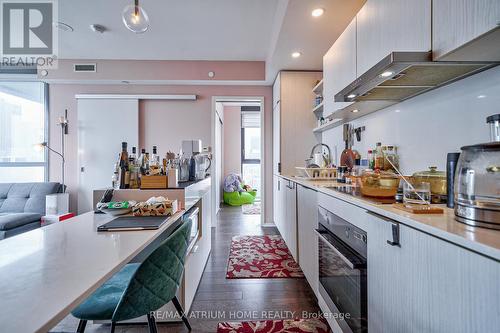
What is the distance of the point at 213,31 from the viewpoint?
9.89 feet

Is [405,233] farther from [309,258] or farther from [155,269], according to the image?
[309,258]

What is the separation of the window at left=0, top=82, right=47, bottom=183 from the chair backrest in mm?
4386

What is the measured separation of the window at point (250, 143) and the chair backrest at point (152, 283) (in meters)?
5.59

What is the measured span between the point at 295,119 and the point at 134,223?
2.82 meters

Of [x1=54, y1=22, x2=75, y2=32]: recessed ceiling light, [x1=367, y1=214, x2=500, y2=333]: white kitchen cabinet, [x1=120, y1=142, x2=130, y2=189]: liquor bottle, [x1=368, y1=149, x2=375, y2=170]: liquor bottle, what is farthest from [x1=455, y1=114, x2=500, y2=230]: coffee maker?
[x1=54, y1=22, x2=75, y2=32]: recessed ceiling light

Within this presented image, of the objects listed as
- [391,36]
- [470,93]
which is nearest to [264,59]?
[391,36]

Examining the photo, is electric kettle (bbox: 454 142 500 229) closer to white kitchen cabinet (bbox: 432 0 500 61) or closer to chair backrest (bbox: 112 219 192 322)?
white kitchen cabinet (bbox: 432 0 500 61)

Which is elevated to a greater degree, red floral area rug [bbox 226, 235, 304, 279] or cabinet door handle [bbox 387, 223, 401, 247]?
cabinet door handle [bbox 387, 223, 401, 247]

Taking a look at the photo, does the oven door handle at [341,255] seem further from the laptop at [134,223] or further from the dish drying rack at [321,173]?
the dish drying rack at [321,173]

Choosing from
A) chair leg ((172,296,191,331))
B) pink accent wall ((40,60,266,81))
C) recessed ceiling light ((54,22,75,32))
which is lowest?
chair leg ((172,296,191,331))

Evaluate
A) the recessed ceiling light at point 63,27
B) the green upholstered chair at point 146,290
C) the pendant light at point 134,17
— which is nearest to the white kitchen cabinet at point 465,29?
the green upholstered chair at point 146,290

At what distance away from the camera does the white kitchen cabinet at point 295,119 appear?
11.0 feet

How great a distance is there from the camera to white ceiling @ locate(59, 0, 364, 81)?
2.21 meters

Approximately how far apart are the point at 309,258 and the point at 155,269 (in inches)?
52.4
